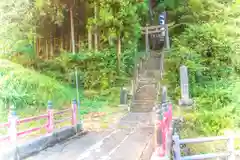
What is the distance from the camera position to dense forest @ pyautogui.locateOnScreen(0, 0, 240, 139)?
1608 centimetres

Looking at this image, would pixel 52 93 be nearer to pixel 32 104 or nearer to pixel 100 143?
pixel 32 104

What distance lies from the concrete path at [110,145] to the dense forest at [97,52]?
3.09 metres

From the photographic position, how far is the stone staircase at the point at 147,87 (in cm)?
1649

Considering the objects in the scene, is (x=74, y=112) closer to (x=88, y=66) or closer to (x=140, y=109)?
(x=140, y=109)

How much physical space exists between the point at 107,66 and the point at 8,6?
6643 mm

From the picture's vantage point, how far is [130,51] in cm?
2111

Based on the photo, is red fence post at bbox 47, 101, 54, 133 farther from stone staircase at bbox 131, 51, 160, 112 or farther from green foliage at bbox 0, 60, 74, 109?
stone staircase at bbox 131, 51, 160, 112

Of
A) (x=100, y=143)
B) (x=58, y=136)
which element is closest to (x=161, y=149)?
(x=100, y=143)

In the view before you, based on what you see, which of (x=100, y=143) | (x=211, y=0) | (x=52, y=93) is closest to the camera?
(x=100, y=143)

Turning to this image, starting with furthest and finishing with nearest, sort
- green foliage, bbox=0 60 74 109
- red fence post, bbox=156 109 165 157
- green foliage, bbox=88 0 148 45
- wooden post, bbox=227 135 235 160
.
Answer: green foliage, bbox=88 0 148 45 < green foliage, bbox=0 60 74 109 < wooden post, bbox=227 135 235 160 < red fence post, bbox=156 109 165 157

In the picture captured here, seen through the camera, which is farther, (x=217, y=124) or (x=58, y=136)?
(x=217, y=124)

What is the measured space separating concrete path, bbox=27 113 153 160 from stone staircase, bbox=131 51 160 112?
2797 millimetres

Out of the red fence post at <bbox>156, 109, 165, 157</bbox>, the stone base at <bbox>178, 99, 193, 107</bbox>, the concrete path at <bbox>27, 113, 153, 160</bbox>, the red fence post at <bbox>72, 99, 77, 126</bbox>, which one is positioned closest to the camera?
the red fence post at <bbox>156, 109, 165, 157</bbox>

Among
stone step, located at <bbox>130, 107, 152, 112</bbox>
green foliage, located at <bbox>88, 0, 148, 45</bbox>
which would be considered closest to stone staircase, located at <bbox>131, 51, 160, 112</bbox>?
stone step, located at <bbox>130, 107, 152, 112</bbox>
